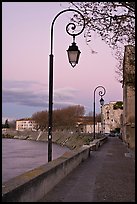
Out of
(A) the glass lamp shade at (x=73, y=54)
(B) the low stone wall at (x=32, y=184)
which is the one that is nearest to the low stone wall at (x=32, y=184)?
(B) the low stone wall at (x=32, y=184)

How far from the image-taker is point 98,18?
35.6 feet

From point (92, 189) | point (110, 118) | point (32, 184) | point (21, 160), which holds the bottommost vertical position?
point (21, 160)

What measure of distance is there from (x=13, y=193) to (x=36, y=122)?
6263 inches

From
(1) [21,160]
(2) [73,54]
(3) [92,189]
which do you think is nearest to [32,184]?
A: (3) [92,189]

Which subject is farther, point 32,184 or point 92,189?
point 92,189

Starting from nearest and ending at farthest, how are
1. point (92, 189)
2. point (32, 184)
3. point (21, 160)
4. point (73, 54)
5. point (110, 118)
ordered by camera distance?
point (32, 184)
point (92, 189)
point (73, 54)
point (21, 160)
point (110, 118)

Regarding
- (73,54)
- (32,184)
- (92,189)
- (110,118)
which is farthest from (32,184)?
(110,118)

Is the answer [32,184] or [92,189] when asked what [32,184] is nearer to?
[32,184]

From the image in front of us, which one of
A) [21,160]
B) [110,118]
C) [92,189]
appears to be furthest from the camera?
[110,118]

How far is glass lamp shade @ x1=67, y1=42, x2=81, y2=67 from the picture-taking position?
39.2ft

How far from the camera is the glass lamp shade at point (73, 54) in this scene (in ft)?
39.2

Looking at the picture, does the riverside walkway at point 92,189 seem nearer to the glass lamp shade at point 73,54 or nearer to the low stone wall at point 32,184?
Result: the low stone wall at point 32,184

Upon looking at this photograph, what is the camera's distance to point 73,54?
12.1 metres

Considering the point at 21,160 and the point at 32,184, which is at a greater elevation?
the point at 32,184
